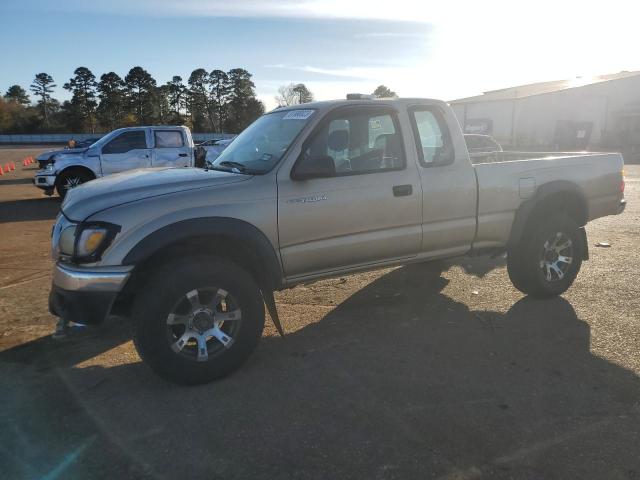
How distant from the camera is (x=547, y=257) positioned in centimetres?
514

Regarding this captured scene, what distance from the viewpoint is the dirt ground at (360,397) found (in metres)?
2.66

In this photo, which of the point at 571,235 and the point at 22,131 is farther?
the point at 22,131

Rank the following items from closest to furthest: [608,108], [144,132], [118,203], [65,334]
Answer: [118,203] → [65,334] → [144,132] → [608,108]

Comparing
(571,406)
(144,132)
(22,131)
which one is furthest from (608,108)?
(22,131)

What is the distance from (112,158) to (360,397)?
37.1 ft

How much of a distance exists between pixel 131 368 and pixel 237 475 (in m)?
1.63

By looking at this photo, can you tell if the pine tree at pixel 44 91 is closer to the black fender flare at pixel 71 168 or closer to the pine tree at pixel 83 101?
the pine tree at pixel 83 101

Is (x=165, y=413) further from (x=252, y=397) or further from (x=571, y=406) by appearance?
(x=571, y=406)

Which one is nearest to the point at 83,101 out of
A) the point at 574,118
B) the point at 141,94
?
the point at 141,94

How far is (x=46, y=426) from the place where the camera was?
3016mm

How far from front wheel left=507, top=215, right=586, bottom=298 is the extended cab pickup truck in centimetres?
1

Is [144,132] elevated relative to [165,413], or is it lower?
elevated

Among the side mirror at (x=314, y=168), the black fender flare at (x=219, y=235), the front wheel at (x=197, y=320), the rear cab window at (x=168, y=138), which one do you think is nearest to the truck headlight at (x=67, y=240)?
the black fender flare at (x=219, y=235)

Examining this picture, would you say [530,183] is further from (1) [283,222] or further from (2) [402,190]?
(1) [283,222]
